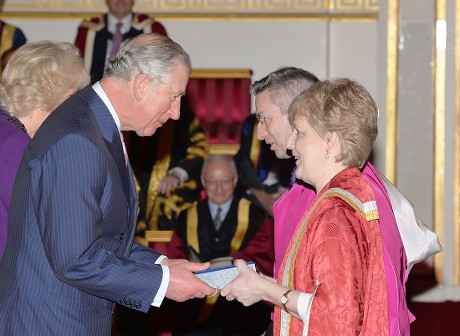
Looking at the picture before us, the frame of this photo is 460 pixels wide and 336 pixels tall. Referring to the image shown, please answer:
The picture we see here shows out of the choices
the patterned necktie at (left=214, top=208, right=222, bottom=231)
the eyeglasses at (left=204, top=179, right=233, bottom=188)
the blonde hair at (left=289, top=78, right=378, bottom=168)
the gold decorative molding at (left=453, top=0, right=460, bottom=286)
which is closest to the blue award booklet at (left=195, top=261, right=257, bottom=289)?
the blonde hair at (left=289, top=78, right=378, bottom=168)

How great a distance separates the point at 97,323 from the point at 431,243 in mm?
1027

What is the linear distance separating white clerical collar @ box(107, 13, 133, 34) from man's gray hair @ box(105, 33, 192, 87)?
420 centimetres

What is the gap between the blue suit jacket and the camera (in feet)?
9.39

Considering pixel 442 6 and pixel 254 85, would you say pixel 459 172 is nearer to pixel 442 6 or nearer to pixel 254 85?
pixel 442 6

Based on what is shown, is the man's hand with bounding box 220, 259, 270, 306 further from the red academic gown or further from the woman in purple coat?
the woman in purple coat

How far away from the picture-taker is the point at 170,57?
3.15 m

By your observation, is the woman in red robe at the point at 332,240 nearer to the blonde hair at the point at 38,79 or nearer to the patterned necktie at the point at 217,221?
the blonde hair at the point at 38,79

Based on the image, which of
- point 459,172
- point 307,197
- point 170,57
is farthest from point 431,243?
point 459,172

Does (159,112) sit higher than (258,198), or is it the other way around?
(159,112)

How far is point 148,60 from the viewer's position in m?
3.13

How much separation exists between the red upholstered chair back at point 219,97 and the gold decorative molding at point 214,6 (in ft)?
1.82

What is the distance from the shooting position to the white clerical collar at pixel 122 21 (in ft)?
24.0

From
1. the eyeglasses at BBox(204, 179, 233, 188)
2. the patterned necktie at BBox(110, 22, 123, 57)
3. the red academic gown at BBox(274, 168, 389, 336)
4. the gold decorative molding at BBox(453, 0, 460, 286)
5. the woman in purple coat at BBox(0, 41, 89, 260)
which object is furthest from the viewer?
the gold decorative molding at BBox(453, 0, 460, 286)

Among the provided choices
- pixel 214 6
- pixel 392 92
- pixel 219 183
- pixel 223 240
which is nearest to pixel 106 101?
pixel 223 240
